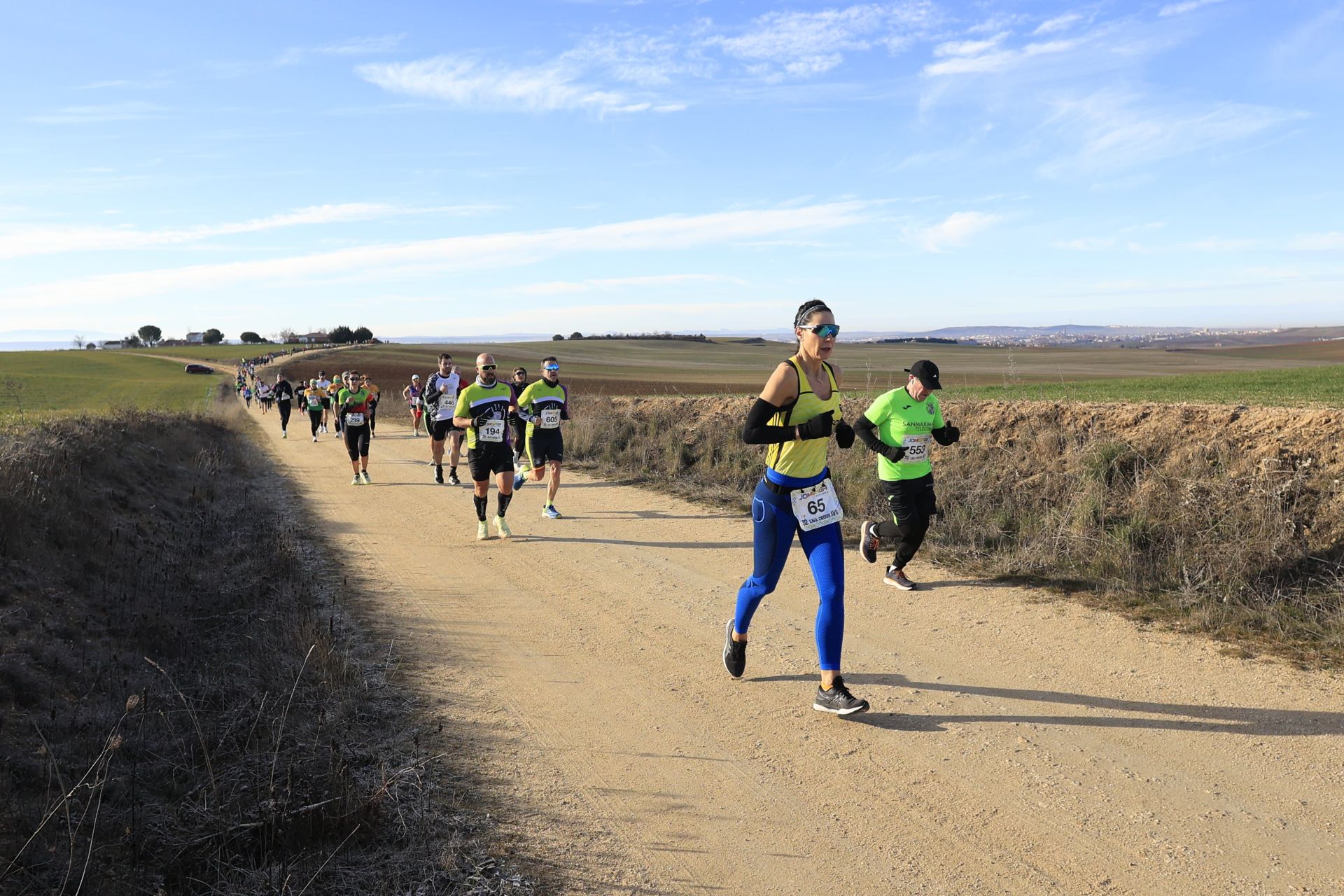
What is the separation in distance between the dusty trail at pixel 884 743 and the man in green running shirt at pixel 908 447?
0.54m

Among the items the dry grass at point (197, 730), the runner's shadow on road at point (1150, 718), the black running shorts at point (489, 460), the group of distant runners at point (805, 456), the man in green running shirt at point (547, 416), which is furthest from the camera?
the man in green running shirt at point (547, 416)

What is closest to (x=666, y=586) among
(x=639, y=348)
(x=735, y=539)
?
(x=735, y=539)

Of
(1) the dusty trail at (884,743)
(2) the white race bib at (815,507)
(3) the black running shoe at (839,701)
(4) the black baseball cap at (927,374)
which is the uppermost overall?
(4) the black baseball cap at (927,374)

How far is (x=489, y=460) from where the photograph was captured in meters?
10.6

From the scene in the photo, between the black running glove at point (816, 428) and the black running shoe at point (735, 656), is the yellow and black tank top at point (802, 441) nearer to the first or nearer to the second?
the black running glove at point (816, 428)

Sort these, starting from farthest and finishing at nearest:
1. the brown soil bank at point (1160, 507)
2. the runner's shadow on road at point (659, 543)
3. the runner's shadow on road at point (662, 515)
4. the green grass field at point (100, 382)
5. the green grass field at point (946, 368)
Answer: the green grass field at point (100, 382), the green grass field at point (946, 368), the runner's shadow on road at point (662, 515), the runner's shadow on road at point (659, 543), the brown soil bank at point (1160, 507)

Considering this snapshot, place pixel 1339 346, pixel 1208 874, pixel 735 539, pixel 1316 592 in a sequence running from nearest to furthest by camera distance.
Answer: pixel 1208 874
pixel 1316 592
pixel 735 539
pixel 1339 346

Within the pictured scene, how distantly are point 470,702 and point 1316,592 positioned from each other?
6.49m

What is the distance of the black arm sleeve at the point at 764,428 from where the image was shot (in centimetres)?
498

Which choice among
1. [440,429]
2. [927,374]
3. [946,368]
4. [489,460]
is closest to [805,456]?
[927,374]

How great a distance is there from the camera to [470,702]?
536 centimetres

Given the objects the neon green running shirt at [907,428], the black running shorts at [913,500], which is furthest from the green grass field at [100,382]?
the black running shorts at [913,500]

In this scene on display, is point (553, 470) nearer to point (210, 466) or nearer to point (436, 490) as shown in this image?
point (436, 490)

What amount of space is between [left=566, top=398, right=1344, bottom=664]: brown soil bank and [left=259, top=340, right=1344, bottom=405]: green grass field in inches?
72.5
